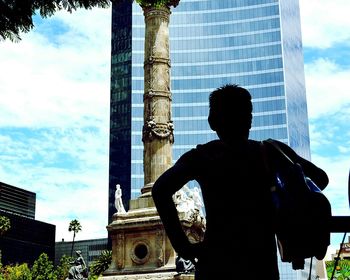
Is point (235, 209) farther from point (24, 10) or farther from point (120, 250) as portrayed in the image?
point (120, 250)

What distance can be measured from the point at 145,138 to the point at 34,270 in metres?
52.0

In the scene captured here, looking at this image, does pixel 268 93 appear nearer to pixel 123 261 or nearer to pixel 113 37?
pixel 113 37

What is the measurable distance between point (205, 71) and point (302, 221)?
316 feet

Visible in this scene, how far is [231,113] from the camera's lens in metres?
3.35

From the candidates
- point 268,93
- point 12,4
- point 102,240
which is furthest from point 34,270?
point 12,4

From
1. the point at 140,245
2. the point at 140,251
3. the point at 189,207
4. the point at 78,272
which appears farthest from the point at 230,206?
the point at 78,272

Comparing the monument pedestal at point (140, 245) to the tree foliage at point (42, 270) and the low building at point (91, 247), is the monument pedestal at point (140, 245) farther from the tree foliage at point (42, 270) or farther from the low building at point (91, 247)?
the low building at point (91, 247)

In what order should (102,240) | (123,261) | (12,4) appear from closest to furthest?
(12,4) → (123,261) → (102,240)

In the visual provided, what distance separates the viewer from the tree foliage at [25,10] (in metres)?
8.23

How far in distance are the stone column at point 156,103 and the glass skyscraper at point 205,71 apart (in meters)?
62.5

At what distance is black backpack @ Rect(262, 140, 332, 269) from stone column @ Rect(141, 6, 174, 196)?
2465 centimetres

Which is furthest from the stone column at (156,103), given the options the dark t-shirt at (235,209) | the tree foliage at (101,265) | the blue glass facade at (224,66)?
the blue glass facade at (224,66)

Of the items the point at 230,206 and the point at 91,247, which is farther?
the point at 91,247

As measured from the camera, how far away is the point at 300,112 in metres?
105
